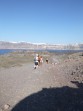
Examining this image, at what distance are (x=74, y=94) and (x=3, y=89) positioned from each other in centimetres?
743

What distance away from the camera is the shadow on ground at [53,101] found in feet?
48.5

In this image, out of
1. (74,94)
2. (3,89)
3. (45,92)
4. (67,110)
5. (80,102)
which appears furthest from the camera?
(3,89)

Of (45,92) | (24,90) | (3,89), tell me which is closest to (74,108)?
(45,92)

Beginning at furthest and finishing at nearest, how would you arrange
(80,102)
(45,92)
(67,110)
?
(45,92), (80,102), (67,110)

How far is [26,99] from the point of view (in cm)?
1730

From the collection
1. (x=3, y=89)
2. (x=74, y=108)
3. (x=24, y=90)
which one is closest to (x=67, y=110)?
(x=74, y=108)

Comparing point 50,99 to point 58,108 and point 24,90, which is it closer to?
point 58,108

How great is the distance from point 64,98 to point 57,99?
539mm

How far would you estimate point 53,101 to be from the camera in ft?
54.1

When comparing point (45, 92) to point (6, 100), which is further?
point (45, 92)

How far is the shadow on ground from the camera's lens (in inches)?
582

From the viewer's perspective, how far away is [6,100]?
17.7m

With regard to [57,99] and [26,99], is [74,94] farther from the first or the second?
[26,99]

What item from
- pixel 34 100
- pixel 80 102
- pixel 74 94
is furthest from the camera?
pixel 74 94
